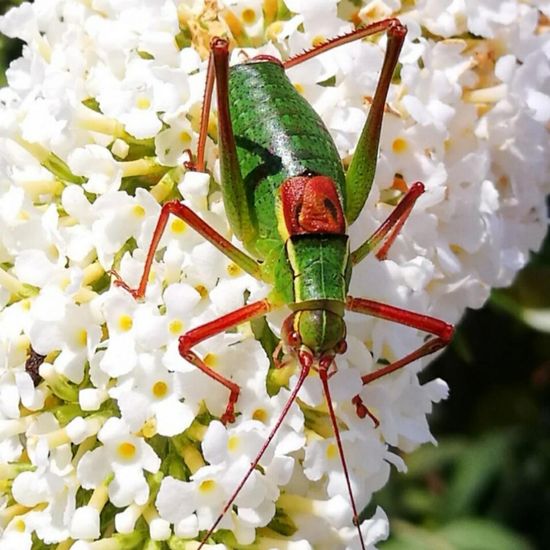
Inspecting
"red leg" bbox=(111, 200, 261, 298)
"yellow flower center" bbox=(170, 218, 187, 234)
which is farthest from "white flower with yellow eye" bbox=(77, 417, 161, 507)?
"yellow flower center" bbox=(170, 218, 187, 234)

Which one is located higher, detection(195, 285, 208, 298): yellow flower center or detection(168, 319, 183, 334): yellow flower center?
detection(195, 285, 208, 298): yellow flower center

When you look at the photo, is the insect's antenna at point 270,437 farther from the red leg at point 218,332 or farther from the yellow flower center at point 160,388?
the yellow flower center at point 160,388

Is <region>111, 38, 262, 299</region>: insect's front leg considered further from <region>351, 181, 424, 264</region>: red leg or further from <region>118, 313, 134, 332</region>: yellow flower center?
<region>351, 181, 424, 264</region>: red leg

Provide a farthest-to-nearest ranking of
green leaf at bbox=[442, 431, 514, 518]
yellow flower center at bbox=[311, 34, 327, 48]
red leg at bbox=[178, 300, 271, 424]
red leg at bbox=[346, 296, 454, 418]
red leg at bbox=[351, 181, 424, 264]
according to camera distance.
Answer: green leaf at bbox=[442, 431, 514, 518] < yellow flower center at bbox=[311, 34, 327, 48] < red leg at bbox=[351, 181, 424, 264] < red leg at bbox=[346, 296, 454, 418] < red leg at bbox=[178, 300, 271, 424]

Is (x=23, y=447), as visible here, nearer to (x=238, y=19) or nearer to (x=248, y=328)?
(x=248, y=328)

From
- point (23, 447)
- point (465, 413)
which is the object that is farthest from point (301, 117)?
point (465, 413)

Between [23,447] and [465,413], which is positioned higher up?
[465,413]

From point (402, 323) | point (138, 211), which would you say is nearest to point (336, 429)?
point (402, 323)

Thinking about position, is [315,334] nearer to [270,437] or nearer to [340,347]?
[340,347]
